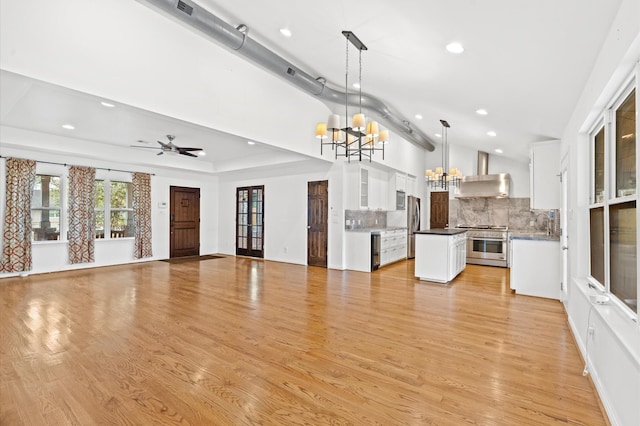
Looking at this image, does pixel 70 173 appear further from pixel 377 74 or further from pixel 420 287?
pixel 420 287

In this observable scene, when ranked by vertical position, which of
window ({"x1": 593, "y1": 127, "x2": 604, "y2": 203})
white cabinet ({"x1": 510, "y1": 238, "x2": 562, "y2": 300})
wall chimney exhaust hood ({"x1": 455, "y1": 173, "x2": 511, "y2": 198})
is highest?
wall chimney exhaust hood ({"x1": 455, "y1": 173, "x2": 511, "y2": 198})

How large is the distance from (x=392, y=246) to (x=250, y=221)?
4.08m

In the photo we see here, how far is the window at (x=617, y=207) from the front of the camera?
1.94 meters

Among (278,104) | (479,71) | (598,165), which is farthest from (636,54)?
(278,104)

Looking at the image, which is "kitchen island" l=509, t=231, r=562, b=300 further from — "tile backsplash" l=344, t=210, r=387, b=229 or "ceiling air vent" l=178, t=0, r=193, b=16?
"ceiling air vent" l=178, t=0, r=193, b=16

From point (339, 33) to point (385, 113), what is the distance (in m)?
2.84

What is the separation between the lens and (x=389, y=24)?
2838 millimetres

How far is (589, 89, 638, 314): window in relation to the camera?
1936 mm

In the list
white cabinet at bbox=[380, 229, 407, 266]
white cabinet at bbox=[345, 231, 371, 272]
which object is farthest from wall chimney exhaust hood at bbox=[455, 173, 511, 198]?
white cabinet at bbox=[345, 231, 371, 272]

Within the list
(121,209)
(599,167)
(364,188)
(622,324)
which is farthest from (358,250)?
(121,209)

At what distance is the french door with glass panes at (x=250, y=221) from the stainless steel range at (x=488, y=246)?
5522 mm

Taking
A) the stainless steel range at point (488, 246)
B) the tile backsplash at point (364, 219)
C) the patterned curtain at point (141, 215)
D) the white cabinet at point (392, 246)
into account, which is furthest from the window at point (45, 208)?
the stainless steel range at point (488, 246)

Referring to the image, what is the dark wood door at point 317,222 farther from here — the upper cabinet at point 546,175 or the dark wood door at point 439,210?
the dark wood door at point 439,210

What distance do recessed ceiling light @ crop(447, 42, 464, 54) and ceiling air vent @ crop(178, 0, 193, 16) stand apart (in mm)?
2523
